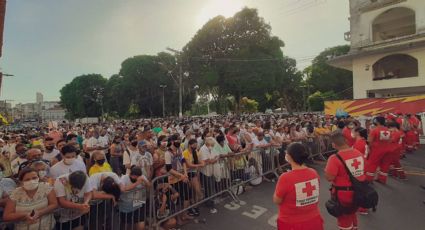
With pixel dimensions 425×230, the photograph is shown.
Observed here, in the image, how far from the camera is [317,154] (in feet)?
35.5

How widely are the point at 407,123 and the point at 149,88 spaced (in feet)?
153

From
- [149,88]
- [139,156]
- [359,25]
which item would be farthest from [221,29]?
[139,156]

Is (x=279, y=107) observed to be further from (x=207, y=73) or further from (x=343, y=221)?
(x=343, y=221)

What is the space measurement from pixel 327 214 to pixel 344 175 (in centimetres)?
234

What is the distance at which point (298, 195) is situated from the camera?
2.85 m

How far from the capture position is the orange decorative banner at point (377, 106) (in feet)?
59.9

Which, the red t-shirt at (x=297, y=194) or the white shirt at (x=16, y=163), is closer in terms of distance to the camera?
the red t-shirt at (x=297, y=194)

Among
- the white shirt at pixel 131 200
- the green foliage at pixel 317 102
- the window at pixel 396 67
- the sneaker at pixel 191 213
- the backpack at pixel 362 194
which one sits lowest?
the sneaker at pixel 191 213

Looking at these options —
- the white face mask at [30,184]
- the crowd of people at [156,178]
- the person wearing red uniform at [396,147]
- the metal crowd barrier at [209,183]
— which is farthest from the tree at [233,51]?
→ the white face mask at [30,184]

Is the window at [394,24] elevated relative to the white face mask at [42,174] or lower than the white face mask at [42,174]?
elevated

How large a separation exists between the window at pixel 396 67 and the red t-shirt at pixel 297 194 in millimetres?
29270

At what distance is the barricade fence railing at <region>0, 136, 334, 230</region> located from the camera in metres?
3.93

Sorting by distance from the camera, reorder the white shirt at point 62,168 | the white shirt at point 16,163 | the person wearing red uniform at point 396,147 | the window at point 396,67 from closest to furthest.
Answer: the white shirt at point 62,168
the white shirt at point 16,163
the person wearing red uniform at point 396,147
the window at point 396,67

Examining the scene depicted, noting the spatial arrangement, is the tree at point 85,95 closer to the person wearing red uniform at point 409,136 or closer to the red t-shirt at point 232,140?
the red t-shirt at point 232,140
